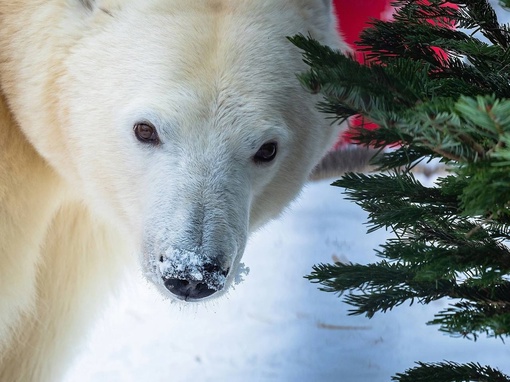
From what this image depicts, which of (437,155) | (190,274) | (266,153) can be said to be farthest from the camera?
(266,153)

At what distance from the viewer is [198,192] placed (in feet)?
6.42

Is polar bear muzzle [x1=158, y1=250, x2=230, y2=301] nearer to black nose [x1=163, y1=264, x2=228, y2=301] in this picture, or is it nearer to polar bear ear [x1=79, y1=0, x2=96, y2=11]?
black nose [x1=163, y1=264, x2=228, y2=301]

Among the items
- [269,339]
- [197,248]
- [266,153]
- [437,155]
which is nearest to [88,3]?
[266,153]

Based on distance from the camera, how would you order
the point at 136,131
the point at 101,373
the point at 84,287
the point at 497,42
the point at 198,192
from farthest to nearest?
1. the point at 101,373
2. the point at 84,287
3. the point at 136,131
4. the point at 198,192
5. the point at 497,42

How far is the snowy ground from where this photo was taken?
147 inches

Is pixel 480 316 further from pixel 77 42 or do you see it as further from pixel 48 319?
pixel 48 319

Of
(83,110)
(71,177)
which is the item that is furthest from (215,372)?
(83,110)

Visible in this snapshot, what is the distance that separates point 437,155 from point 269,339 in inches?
114

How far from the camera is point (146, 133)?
2.11 meters

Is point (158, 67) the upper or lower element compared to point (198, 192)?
upper

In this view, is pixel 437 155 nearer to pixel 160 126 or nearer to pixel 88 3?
pixel 160 126

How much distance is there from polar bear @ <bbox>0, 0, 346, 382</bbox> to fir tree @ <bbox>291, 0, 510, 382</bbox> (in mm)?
520

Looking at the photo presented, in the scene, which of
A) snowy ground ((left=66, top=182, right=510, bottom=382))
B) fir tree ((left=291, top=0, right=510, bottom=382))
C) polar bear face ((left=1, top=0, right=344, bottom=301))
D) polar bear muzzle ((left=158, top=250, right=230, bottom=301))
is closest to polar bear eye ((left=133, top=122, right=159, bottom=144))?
polar bear face ((left=1, top=0, right=344, bottom=301))

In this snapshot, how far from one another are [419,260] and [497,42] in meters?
0.49
